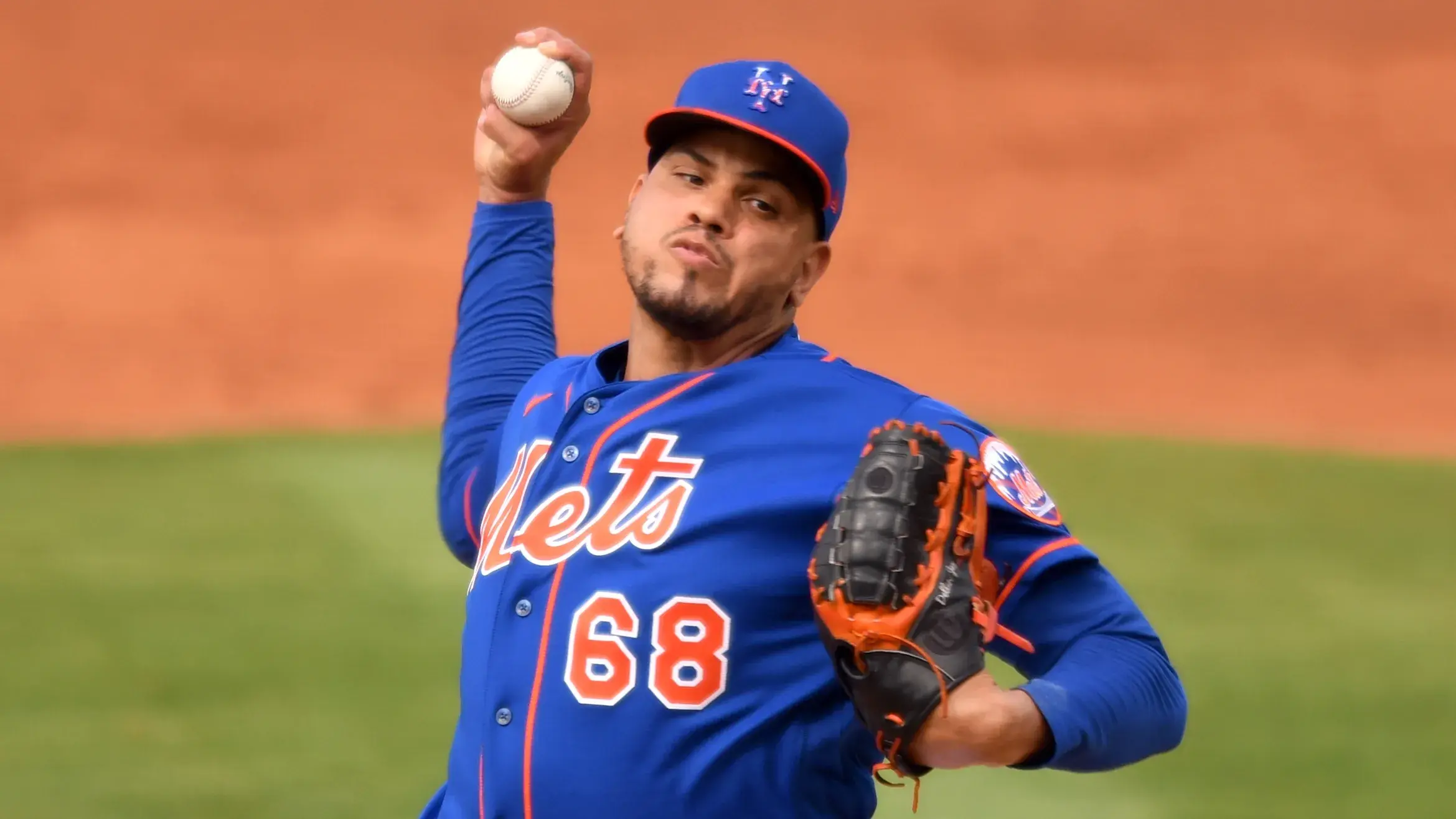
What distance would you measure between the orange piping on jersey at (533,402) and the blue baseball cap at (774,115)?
0.43 m

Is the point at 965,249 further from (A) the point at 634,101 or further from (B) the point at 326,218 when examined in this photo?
(B) the point at 326,218

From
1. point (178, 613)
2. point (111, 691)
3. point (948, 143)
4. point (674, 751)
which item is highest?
point (948, 143)

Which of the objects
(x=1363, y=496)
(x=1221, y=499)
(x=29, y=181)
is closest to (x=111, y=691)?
(x=1221, y=499)

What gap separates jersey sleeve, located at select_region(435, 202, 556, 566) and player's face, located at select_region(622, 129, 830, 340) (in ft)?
1.45

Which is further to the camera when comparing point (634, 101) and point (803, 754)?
point (634, 101)

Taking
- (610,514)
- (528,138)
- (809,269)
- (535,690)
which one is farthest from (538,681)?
(528,138)

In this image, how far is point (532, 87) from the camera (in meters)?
2.96

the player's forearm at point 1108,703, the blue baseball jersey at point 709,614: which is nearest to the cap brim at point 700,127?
the blue baseball jersey at point 709,614

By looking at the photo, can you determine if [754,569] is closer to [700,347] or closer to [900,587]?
[900,587]

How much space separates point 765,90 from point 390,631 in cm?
432

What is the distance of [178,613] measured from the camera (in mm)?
6516

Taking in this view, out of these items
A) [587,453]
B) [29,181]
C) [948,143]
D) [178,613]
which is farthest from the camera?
[948,143]

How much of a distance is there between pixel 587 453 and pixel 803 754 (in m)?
0.54

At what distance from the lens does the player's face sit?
2520 millimetres
